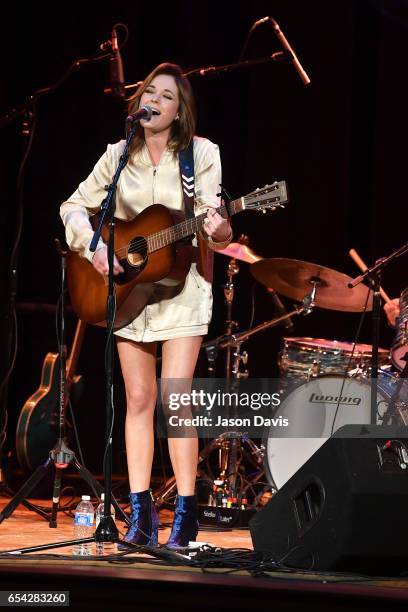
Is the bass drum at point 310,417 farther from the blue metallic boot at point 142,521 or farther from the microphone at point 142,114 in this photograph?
the microphone at point 142,114

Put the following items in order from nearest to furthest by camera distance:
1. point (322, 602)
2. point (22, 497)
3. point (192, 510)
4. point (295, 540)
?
1. point (322, 602)
2. point (295, 540)
3. point (192, 510)
4. point (22, 497)

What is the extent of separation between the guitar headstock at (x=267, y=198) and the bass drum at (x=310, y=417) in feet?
6.87

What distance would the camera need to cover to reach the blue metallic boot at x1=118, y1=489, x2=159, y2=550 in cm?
378

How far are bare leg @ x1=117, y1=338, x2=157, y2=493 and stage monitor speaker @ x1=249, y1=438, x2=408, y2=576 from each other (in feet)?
2.76

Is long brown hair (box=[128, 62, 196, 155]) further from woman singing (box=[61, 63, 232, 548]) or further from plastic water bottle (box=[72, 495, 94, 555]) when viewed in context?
plastic water bottle (box=[72, 495, 94, 555])

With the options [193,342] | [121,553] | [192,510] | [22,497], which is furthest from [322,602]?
[22,497]

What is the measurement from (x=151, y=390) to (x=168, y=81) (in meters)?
1.28

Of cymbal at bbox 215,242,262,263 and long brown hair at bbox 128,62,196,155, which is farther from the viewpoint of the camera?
cymbal at bbox 215,242,262,263

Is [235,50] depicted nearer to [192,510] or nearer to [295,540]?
[192,510]

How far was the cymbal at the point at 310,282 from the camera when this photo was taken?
5312mm

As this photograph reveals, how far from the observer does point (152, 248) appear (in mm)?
3867

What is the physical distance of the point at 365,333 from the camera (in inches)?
273

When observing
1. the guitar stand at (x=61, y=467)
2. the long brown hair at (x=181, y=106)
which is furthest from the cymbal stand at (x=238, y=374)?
the long brown hair at (x=181, y=106)

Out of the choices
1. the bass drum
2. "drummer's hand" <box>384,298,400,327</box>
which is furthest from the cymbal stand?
"drummer's hand" <box>384,298,400,327</box>
